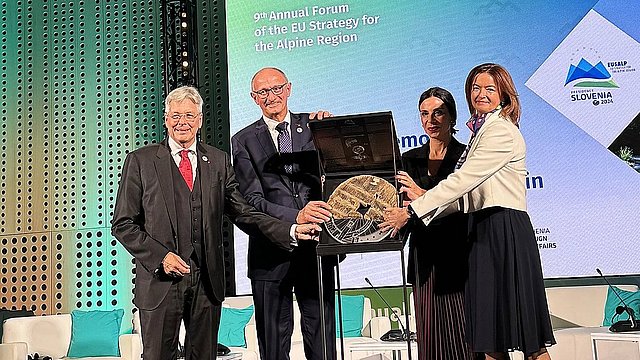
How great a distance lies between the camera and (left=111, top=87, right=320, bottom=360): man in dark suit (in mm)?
3219

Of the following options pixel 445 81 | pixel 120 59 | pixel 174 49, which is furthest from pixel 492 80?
pixel 120 59

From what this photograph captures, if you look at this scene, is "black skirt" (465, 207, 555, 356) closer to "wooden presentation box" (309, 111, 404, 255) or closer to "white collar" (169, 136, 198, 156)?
"wooden presentation box" (309, 111, 404, 255)

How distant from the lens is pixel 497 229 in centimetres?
327

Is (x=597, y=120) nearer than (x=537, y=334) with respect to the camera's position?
No

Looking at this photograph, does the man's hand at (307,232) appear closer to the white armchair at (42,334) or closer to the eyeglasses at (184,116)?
the eyeglasses at (184,116)

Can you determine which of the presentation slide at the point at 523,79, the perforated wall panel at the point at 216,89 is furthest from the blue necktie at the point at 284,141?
the perforated wall panel at the point at 216,89

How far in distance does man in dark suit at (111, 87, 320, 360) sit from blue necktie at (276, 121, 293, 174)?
337 millimetres

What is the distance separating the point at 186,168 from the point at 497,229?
1384 millimetres

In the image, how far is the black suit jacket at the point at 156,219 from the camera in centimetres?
323

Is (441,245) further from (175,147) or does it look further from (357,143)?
(175,147)

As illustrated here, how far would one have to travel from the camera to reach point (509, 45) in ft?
20.9

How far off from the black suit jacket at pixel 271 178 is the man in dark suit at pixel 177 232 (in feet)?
0.51

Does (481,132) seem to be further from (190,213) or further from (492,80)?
(190,213)

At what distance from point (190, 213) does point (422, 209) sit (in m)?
1.00
